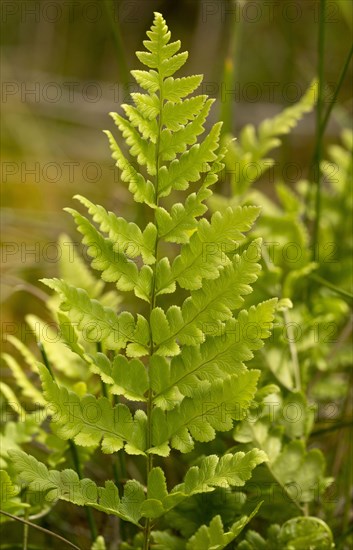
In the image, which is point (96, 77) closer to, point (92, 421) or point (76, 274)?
point (76, 274)

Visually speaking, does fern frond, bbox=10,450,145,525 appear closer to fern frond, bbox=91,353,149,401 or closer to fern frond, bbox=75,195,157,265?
fern frond, bbox=91,353,149,401

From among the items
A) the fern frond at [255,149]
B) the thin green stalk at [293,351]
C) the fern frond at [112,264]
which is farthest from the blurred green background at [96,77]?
the fern frond at [112,264]

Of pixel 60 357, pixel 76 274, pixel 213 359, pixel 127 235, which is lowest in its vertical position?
pixel 60 357

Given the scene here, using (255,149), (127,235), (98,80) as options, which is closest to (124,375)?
(127,235)

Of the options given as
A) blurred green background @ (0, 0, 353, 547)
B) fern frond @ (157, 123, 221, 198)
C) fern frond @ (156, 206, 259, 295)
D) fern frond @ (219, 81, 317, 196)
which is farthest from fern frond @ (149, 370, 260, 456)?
blurred green background @ (0, 0, 353, 547)

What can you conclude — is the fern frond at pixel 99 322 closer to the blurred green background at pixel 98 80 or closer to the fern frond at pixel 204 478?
the fern frond at pixel 204 478

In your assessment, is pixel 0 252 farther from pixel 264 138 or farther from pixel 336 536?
pixel 336 536
